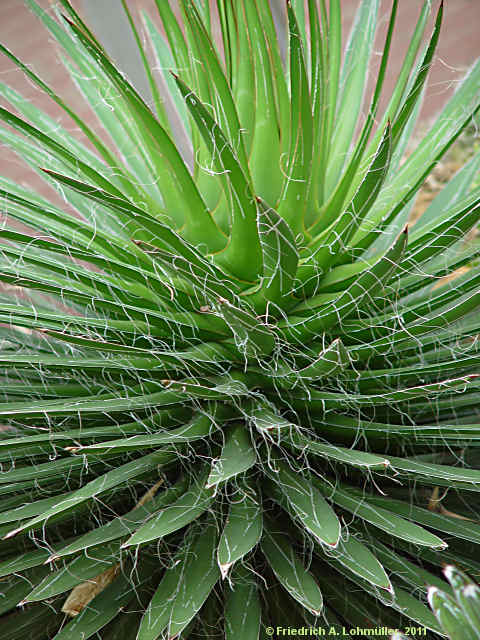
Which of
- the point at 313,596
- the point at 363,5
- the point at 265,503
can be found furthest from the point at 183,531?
the point at 363,5

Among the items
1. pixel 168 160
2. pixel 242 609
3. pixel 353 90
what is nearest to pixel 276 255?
pixel 168 160

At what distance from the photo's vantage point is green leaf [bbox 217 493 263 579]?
25.0 inches

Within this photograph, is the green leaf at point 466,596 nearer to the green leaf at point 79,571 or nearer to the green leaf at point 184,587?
the green leaf at point 184,587

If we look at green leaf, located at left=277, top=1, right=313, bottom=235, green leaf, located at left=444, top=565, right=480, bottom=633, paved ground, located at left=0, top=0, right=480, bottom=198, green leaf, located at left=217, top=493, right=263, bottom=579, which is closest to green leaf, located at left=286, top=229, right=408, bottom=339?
green leaf, located at left=277, top=1, right=313, bottom=235

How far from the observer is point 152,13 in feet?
11.0

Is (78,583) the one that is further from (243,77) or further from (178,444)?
(243,77)

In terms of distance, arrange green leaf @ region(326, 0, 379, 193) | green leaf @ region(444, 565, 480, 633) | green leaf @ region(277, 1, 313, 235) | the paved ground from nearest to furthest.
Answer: green leaf @ region(444, 565, 480, 633) < green leaf @ region(277, 1, 313, 235) < green leaf @ region(326, 0, 379, 193) < the paved ground

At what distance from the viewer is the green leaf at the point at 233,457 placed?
642 mm

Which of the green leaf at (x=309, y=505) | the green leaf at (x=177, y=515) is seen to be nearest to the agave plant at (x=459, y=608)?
the green leaf at (x=309, y=505)

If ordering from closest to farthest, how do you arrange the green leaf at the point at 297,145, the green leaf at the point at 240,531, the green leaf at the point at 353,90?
1. the green leaf at the point at 240,531
2. the green leaf at the point at 297,145
3. the green leaf at the point at 353,90

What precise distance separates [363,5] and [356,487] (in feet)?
3.34

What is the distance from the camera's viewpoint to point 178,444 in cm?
79

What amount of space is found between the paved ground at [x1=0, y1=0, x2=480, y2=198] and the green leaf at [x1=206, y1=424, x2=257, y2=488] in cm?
222

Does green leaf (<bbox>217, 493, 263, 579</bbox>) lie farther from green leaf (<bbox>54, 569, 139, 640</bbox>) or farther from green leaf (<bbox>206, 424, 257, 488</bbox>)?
green leaf (<bbox>54, 569, 139, 640</bbox>)
